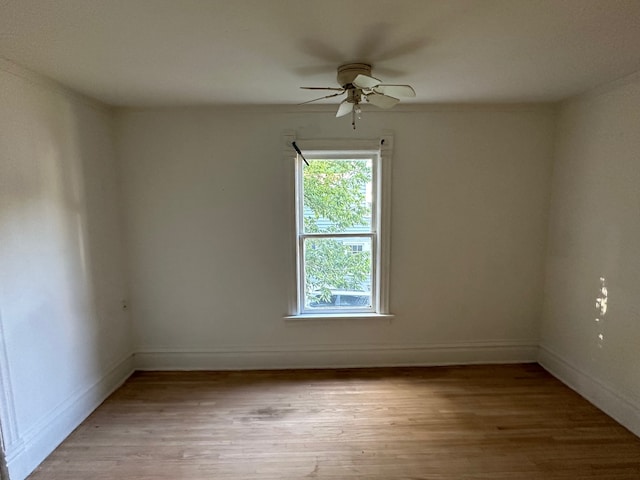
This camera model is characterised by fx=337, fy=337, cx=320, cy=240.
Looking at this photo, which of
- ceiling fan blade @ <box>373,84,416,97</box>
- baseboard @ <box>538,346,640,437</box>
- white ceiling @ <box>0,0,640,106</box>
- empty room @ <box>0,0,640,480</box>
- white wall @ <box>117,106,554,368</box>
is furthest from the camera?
white wall @ <box>117,106,554,368</box>

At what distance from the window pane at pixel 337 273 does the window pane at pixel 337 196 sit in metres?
0.13

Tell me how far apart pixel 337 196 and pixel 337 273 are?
0.74 meters

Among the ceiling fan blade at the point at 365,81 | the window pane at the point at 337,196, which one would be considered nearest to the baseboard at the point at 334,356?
the window pane at the point at 337,196

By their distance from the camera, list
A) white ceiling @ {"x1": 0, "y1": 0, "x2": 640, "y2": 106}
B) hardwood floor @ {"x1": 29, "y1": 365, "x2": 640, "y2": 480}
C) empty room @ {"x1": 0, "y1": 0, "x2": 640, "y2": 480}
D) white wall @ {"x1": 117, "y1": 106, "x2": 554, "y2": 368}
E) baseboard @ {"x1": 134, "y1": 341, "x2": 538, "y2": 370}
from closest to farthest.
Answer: white ceiling @ {"x1": 0, "y1": 0, "x2": 640, "y2": 106}
empty room @ {"x1": 0, "y1": 0, "x2": 640, "y2": 480}
hardwood floor @ {"x1": 29, "y1": 365, "x2": 640, "y2": 480}
white wall @ {"x1": 117, "y1": 106, "x2": 554, "y2": 368}
baseboard @ {"x1": 134, "y1": 341, "x2": 538, "y2": 370}

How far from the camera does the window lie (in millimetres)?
3111

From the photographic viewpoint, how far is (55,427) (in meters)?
2.24

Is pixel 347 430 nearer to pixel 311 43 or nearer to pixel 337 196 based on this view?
pixel 337 196

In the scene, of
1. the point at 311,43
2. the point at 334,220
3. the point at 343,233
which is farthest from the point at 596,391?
the point at 311,43

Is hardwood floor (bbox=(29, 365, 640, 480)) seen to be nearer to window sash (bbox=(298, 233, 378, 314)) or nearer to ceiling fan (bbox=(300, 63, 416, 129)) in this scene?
window sash (bbox=(298, 233, 378, 314))

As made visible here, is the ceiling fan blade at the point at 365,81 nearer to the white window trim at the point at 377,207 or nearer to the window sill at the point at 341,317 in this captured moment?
the white window trim at the point at 377,207

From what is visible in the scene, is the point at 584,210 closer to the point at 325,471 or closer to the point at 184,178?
the point at 325,471

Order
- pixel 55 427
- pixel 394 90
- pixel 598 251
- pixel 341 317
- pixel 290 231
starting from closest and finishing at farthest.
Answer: pixel 394 90 → pixel 55 427 → pixel 598 251 → pixel 290 231 → pixel 341 317

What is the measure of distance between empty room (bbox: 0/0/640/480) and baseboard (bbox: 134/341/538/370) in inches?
1.1

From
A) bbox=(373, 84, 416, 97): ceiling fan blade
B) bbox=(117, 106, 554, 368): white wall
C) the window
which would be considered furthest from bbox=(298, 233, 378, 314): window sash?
bbox=(373, 84, 416, 97): ceiling fan blade
